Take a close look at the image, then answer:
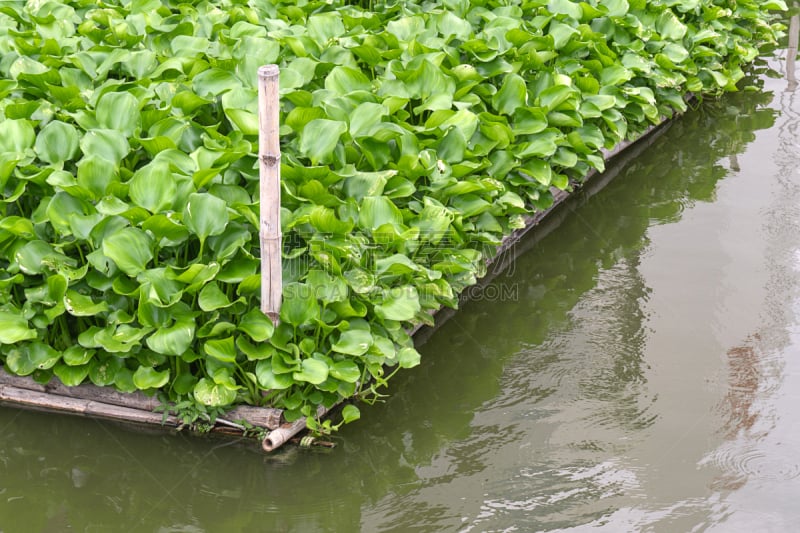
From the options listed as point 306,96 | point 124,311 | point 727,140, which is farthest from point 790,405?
→ point 727,140

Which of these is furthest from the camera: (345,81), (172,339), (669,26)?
(669,26)

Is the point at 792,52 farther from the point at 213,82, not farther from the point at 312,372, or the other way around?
the point at 312,372

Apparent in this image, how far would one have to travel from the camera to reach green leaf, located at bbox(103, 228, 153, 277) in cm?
317

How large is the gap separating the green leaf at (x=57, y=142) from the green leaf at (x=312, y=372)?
124cm

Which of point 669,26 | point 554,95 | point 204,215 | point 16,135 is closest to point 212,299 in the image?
point 204,215

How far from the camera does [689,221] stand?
16.6 ft

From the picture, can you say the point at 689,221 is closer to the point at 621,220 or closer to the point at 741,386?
the point at 621,220

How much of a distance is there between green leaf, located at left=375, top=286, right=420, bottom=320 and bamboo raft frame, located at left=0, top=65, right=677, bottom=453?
37 cm

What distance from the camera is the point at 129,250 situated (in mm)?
3205

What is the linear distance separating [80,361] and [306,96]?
1.38m

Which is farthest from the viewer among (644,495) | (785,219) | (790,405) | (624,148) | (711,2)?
(711,2)

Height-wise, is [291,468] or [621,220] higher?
[621,220]

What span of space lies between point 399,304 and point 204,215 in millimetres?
739

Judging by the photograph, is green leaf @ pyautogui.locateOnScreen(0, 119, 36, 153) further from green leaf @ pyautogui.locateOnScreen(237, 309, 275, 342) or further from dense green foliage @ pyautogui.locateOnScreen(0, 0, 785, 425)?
green leaf @ pyautogui.locateOnScreen(237, 309, 275, 342)
